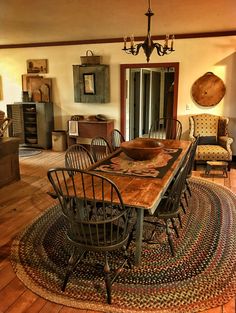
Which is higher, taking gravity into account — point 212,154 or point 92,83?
point 92,83

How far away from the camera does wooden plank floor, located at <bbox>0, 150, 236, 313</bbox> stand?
2.07 m

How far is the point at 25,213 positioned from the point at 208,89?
4.35 metres

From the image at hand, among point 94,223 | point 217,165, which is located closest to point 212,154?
point 217,165

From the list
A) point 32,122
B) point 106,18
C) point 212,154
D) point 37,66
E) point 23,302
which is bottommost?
point 23,302

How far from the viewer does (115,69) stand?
6.65 m

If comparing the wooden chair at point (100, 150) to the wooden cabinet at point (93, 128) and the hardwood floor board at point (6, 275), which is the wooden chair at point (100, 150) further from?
the hardwood floor board at point (6, 275)

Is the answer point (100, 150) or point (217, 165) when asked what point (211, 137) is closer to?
point (217, 165)

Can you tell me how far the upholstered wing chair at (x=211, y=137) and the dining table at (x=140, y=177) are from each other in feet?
6.41

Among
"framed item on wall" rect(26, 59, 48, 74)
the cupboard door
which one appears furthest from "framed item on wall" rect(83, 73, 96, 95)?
the cupboard door

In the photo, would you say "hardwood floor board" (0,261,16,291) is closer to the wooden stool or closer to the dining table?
the dining table

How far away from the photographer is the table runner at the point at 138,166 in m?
2.67

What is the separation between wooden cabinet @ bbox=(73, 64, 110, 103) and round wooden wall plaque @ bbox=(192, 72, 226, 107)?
200 centimetres

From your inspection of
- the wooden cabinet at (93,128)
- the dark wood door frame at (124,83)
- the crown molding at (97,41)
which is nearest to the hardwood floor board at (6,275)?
the wooden cabinet at (93,128)

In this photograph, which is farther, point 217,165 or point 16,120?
point 16,120
